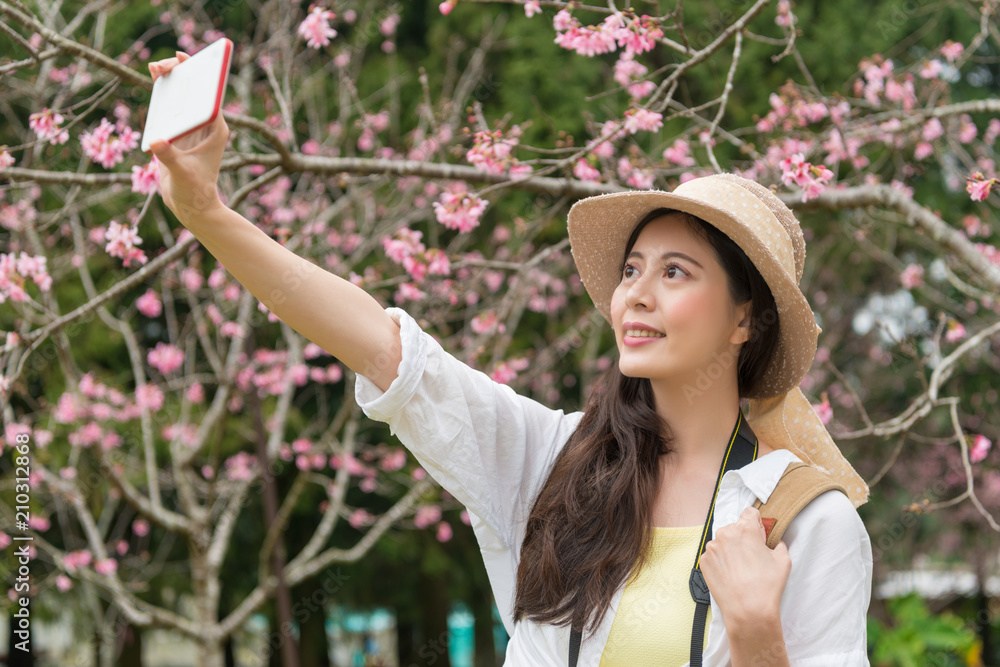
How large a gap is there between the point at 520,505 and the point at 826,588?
576 mm

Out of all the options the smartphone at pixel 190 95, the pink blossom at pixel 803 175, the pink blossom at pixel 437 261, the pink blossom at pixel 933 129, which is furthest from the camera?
the pink blossom at pixel 933 129

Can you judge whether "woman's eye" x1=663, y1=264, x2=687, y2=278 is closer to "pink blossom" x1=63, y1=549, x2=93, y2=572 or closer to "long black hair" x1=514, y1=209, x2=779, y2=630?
"long black hair" x1=514, y1=209, x2=779, y2=630

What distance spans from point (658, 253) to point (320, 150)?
14.2ft

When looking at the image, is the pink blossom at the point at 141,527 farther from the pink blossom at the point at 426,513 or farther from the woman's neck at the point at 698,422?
the woman's neck at the point at 698,422

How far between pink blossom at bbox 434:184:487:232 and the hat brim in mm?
914

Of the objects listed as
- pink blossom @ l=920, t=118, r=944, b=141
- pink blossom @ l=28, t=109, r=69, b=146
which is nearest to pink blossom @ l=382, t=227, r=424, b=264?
pink blossom @ l=28, t=109, r=69, b=146

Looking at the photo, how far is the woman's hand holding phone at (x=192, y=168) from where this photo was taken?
120 centimetres

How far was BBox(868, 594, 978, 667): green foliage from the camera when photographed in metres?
6.59

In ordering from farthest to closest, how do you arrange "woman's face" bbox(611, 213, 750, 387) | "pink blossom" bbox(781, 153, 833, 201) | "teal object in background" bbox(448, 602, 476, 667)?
"teal object in background" bbox(448, 602, 476, 667)
"pink blossom" bbox(781, 153, 833, 201)
"woman's face" bbox(611, 213, 750, 387)

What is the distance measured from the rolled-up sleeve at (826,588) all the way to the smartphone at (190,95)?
3.63ft

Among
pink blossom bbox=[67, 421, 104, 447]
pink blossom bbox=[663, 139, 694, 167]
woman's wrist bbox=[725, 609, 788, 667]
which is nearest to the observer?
woman's wrist bbox=[725, 609, 788, 667]

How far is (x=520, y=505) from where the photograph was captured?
170 cm

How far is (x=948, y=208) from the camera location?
6863mm

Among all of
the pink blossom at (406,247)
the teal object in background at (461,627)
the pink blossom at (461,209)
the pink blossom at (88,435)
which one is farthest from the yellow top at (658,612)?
the teal object in background at (461,627)
